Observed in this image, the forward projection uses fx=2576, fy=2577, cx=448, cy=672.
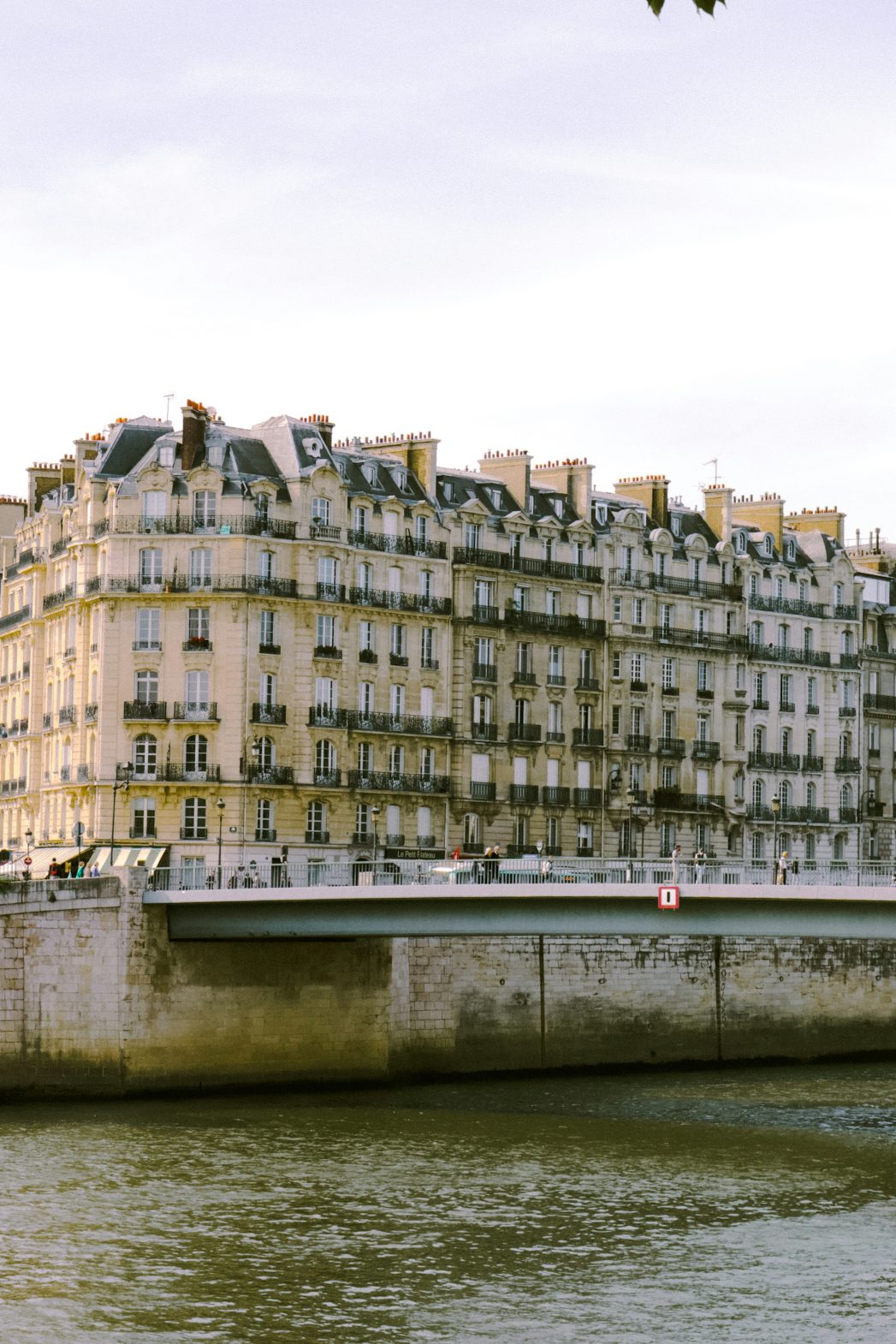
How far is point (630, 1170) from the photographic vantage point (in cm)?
4997

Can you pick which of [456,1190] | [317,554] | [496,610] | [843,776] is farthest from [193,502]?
[456,1190]

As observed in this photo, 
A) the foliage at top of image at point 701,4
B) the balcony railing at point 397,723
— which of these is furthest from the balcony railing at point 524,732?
the foliage at top of image at point 701,4

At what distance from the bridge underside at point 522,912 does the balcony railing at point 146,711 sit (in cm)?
1931

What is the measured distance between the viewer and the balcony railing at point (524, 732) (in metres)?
90.4

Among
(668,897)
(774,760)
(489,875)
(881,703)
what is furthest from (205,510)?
(881,703)

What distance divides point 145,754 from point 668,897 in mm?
31597

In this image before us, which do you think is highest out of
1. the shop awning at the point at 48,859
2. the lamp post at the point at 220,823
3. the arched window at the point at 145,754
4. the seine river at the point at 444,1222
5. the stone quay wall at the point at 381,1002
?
the arched window at the point at 145,754

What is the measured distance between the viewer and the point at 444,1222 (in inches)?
1727

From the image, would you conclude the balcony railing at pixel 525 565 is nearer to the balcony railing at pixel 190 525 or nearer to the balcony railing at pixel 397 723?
the balcony railing at pixel 397 723

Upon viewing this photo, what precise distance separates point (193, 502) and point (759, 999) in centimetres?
2408

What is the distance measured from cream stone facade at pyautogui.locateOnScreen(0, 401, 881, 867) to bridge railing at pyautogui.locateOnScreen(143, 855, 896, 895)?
14.1m

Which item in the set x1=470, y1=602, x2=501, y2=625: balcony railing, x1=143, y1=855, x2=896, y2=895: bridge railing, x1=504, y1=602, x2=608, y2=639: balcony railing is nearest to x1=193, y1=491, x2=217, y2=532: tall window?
x1=470, y1=602, x2=501, y2=625: balcony railing

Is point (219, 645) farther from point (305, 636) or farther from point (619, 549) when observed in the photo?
point (619, 549)

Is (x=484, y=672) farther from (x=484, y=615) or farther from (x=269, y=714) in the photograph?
(x=269, y=714)
